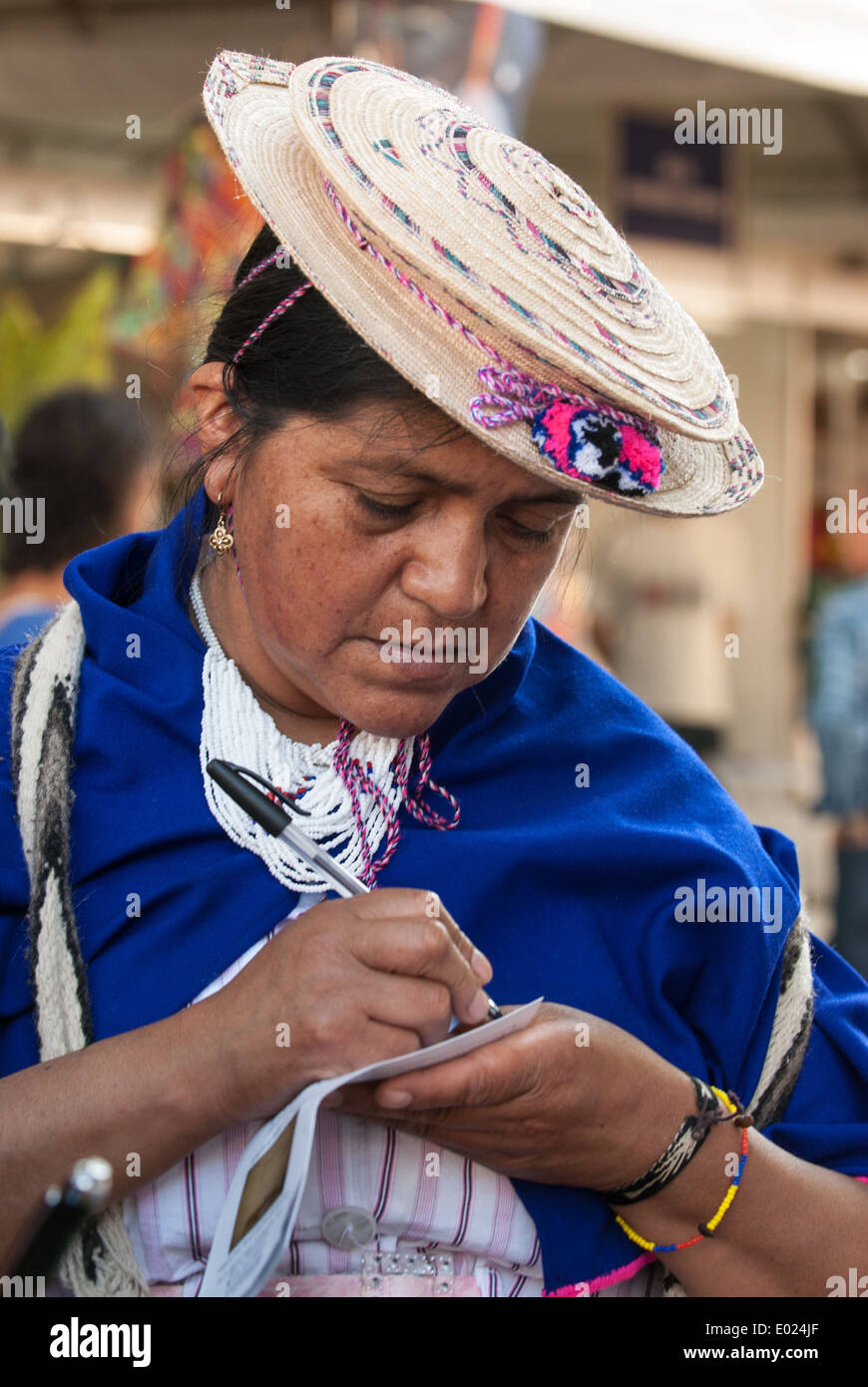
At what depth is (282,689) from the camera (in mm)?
1572

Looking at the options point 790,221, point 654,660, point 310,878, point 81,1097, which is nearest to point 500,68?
point 310,878

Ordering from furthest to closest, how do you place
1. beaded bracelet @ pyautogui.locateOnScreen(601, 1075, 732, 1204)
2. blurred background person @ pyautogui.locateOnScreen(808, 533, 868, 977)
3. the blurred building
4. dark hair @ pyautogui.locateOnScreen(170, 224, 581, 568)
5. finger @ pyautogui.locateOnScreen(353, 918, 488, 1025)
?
blurred background person @ pyautogui.locateOnScreen(808, 533, 868, 977), the blurred building, beaded bracelet @ pyautogui.locateOnScreen(601, 1075, 732, 1204), dark hair @ pyautogui.locateOnScreen(170, 224, 581, 568), finger @ pyautogui.locateOnScreen(353, 918, 488, 1025)

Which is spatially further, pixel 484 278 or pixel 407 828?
pixel 407 828

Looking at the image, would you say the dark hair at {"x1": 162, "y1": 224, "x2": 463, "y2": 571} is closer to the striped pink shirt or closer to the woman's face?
the woman's face

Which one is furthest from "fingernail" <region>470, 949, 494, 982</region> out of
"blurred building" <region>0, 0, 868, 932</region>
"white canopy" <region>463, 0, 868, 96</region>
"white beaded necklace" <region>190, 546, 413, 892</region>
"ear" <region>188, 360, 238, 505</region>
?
"white canopy" <region>463, 0, 868, 96</region>

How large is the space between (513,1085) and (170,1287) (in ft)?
1.40

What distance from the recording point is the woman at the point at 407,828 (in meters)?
1.31

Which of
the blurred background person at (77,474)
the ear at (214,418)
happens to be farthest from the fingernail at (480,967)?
the blurred background person at (77,474)

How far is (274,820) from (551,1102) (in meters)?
0.39

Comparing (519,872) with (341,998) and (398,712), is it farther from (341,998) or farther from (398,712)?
(341,998)

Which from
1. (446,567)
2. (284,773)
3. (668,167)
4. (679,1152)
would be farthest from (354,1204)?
(668,167)

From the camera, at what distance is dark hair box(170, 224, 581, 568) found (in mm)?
1347

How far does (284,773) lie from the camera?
154 cm

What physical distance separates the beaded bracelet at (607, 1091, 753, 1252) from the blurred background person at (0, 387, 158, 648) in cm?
255
